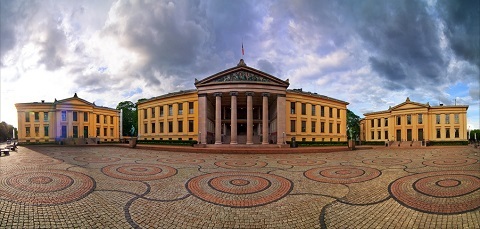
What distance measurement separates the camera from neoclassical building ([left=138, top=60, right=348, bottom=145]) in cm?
3553

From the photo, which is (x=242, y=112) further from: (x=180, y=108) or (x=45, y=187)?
(x=45, y=187)

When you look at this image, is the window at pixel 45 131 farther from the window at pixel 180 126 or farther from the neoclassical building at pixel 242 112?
the window at pixel 180 126

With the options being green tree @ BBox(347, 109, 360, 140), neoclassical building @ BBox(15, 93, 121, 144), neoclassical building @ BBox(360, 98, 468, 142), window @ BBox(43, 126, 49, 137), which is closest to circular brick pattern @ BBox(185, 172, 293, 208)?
neoclassical building @ BBox(15, 93, 121, 144)

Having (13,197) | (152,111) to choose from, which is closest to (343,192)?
(13,197)

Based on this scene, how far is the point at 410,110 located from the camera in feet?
185

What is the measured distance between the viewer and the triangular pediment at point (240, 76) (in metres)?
35.3

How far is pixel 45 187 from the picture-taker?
8.19m

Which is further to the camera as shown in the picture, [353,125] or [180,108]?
[353,125]

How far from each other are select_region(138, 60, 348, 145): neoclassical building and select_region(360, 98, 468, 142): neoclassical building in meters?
18.0

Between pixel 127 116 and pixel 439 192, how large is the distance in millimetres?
75508

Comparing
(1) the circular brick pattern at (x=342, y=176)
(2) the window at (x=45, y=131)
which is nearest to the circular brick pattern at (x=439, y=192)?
(1) the circular brick pattern at (x=342, y=176)

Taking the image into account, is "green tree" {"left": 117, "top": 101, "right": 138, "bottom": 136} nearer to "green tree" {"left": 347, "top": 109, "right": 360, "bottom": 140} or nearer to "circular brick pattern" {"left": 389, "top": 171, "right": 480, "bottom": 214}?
"green tree" {"left": 347, "top": 109, "right": 360, "bottom": 140}

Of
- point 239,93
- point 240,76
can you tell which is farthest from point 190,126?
point 240,76

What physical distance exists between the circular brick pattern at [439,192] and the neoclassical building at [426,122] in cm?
5460
